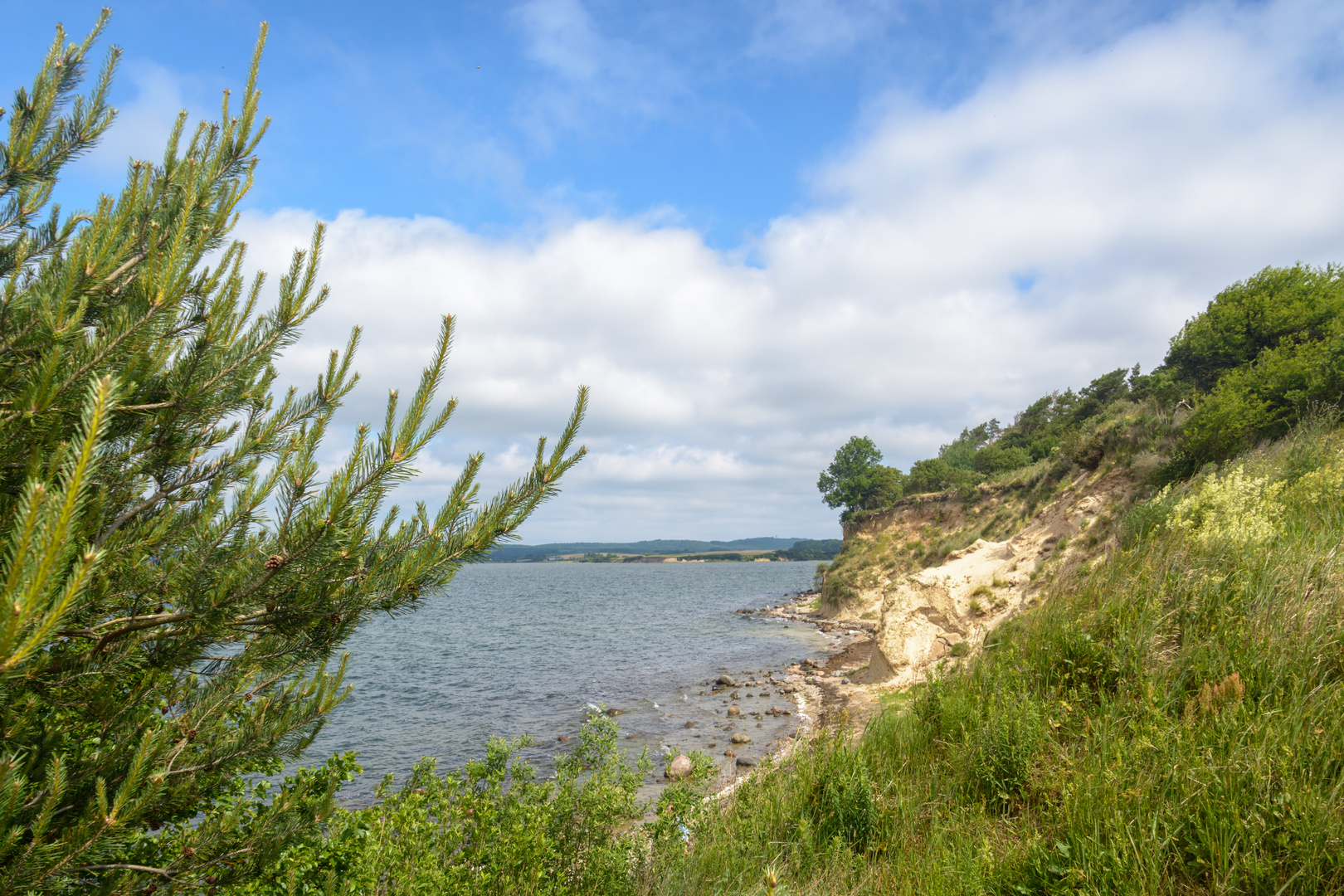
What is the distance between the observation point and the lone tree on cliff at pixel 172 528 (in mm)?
2785

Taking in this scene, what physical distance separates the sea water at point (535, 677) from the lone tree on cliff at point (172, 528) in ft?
2.42

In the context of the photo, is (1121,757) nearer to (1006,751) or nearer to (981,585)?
(1006,751)

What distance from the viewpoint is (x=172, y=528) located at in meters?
3.46

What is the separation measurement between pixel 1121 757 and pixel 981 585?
1509 centimetres

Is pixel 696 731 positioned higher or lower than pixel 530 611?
higher

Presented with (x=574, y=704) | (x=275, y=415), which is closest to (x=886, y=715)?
(x=275, y=415)

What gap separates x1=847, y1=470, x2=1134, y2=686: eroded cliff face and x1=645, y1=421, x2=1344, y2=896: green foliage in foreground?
29.6 feet

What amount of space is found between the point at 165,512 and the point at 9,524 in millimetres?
880

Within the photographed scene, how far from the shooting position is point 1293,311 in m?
21.0

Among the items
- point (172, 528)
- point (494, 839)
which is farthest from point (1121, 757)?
point (172, 528)

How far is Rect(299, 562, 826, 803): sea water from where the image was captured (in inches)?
714

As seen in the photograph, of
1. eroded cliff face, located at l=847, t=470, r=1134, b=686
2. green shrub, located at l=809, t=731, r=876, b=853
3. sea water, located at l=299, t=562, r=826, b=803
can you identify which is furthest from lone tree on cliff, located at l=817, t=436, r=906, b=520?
green shrub, located at l=809, t=731, r=876, b=853

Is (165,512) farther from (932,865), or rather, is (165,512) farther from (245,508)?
(932,865)

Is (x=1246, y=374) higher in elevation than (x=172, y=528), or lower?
higher
